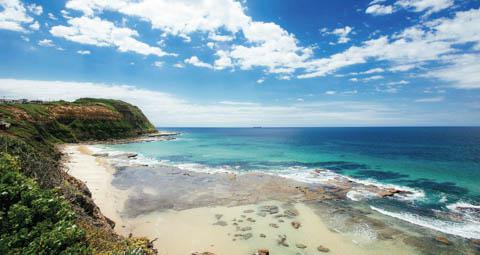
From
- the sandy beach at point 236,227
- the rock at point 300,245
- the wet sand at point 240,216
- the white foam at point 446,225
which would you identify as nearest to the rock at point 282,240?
the sandy beach at point 236,227

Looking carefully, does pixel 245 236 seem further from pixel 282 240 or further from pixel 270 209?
pixel 270 209

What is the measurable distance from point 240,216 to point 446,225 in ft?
58.0

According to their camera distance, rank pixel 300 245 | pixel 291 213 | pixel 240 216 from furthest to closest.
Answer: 1. pixel 291 213
2. pixel 240 216
3. pixel 300 245

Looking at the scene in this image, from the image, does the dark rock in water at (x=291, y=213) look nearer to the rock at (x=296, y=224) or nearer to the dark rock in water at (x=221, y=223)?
the rock at (x=296, y=224)

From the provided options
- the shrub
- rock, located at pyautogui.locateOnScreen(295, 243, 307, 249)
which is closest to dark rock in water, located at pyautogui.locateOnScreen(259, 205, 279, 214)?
rock, located at pyautogui.locateOnScreen(295, 243, 307, 249)

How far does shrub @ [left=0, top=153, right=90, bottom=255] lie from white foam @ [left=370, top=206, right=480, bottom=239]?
81.4 feet

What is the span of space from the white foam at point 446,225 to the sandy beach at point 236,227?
5233mm

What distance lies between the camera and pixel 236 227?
19.8m

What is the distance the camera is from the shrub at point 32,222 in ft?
24.1

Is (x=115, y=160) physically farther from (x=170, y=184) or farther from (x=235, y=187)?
(x=235, y=187)

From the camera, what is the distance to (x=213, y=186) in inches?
1251

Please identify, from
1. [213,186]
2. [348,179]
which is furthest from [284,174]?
[213,186]

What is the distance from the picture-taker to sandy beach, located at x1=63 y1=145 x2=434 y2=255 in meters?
16.8

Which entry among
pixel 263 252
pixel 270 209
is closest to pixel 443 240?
pixel 270 209
